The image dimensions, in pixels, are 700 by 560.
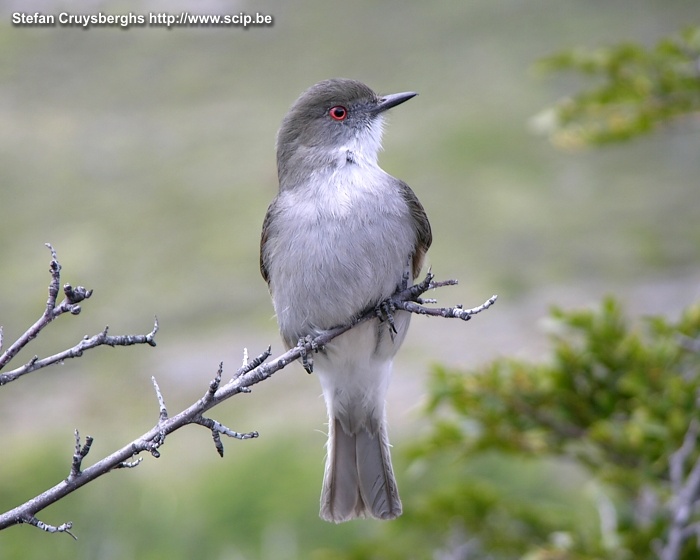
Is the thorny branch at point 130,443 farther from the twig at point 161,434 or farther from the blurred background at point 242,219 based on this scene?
the blurred background at point 242,219

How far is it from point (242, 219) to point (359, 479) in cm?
689

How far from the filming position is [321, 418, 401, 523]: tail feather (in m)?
3.76

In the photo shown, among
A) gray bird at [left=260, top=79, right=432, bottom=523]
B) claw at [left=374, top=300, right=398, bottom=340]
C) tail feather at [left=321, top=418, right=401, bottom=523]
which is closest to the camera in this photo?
claw at [left=374, top=300, right=398, bottom=340]

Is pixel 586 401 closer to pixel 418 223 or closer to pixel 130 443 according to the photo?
pixel 418 223

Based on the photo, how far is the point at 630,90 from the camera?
183 inches

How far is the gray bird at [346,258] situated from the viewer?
3.63 m

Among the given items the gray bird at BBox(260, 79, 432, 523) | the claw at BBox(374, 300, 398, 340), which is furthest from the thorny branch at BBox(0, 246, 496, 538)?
the gray bird at BBox(260, 79, 432, 523)

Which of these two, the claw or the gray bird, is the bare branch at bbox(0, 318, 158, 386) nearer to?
the claw

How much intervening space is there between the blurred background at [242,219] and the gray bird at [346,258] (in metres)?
3.30

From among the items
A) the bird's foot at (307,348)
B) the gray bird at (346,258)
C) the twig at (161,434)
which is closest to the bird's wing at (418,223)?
the gray bird at (346,258)

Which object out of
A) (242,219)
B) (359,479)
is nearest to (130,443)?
(359,479)

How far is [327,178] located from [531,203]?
7166mm

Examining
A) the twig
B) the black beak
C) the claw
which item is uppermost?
the black beak

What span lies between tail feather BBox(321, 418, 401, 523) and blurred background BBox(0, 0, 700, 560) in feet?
10.8
